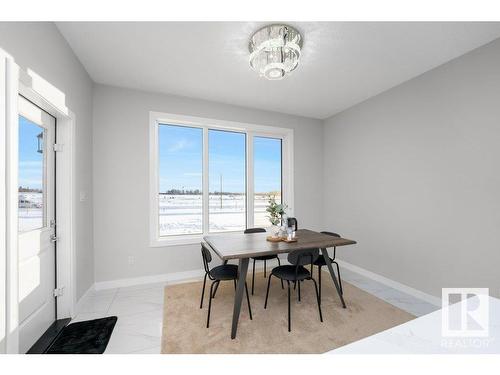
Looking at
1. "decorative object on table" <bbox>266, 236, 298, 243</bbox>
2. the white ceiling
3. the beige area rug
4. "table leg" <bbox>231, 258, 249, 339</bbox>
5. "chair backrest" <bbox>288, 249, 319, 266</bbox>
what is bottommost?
the beige area rug

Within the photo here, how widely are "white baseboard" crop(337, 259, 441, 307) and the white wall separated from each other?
8.37 feet

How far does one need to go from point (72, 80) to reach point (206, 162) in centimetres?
194

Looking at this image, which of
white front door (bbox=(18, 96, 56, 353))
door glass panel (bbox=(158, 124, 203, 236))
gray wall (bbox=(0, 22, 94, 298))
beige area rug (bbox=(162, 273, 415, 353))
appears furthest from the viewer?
door glass panel (bbox=(158, 124, 203, 236))

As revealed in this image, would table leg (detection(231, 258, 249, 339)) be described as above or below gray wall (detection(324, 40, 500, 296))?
below

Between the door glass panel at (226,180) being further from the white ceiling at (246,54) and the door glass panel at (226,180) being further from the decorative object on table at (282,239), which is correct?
the decorative object on table at (282,239)

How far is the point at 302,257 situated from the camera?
88.4 inches

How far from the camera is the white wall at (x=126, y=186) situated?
10.00ft

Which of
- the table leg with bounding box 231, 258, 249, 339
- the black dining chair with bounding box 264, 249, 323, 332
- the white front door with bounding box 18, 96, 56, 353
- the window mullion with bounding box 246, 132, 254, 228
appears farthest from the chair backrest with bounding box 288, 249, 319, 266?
the white front door with bounding box 18, 96, 56, 353

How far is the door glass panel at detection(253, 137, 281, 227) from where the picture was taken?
4164 millimetres

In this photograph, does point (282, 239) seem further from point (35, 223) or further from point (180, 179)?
point (35, 223)

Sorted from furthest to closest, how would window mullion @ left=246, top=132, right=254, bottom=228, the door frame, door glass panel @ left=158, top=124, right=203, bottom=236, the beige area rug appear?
window mullion @ left=246, top=132, right=254, bottom=228 < door glass panel @ left=158, top=124, right=203, bottom=236 < the beige area rug < the door frame

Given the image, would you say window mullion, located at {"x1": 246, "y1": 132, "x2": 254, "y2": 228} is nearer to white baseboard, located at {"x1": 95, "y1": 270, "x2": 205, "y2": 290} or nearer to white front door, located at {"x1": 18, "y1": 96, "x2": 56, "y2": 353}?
white baseboard, located at {"x1": 95, "y1": 270, "x2": 205, "y2": 290}
